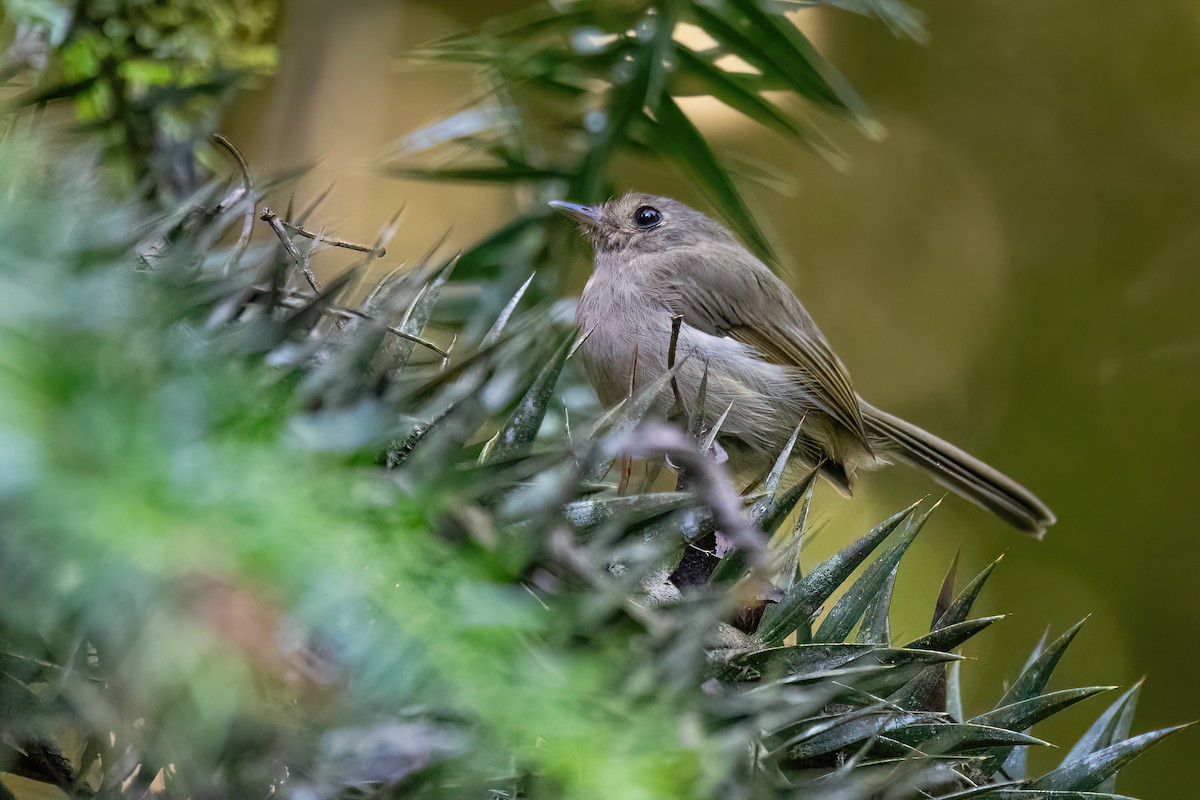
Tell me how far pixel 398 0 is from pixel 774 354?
2148mm

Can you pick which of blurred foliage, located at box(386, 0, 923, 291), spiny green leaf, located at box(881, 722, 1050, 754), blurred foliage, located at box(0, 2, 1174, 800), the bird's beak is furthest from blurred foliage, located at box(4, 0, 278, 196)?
spiny green leaf, located at box(881, 722, 1050, 754)

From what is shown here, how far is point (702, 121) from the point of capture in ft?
13.7

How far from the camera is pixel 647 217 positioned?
7.79 feet

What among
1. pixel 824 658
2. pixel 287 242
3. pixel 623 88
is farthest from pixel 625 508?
pixel 623 88

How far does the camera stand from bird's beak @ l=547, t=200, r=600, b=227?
1.80 metres

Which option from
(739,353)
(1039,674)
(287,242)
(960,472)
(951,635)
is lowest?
(960,472)

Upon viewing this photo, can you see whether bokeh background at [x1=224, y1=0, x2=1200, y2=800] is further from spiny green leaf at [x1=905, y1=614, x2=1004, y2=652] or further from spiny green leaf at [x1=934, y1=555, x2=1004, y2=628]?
spiny green leaf at [x1=905, y1=614, x2=1004, y2=652]

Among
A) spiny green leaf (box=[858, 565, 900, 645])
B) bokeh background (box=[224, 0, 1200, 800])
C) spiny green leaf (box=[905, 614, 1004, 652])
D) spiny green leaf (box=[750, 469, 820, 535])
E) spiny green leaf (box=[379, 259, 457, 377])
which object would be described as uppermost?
spiny green leaf (box=[379, 259, 457, 377])

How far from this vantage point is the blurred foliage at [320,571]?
24cm

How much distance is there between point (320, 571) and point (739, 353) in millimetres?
1835

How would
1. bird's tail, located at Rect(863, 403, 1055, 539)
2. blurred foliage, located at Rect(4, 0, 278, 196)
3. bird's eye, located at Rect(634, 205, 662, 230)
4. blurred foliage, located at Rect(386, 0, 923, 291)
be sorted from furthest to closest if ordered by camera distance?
bird's eye, located at Rect(634, 205, 662, 230)
bird's tail, located at Rect(863, 403, 1055, 539)
blurred foliage, located at Rect(386, 0, 923, 291)
blurred foliage, located at Rect(4, 0, 278, 196)

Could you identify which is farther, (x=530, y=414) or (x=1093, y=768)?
(x=1093, y=768)

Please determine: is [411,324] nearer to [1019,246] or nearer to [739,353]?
[739,353]

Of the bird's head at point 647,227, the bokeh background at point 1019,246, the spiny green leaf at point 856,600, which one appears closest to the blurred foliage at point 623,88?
the bird's head at point 647,227
